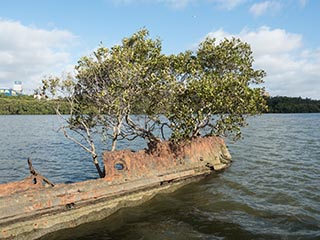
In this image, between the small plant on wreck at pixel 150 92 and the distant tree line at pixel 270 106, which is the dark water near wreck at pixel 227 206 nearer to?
the small plant on wreck at pixel 150 92

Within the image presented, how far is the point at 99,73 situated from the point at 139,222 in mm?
8183

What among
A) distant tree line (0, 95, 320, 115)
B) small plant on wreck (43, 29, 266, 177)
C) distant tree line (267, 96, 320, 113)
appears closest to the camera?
small plant on wreck (43, 29, 266, 177)

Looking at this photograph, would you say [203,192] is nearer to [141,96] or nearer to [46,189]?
[141,96]

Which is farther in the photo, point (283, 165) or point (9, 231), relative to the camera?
point (283, 165)

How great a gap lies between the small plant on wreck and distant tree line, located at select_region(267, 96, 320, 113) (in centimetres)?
14314

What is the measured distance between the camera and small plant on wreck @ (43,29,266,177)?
51.3 feet

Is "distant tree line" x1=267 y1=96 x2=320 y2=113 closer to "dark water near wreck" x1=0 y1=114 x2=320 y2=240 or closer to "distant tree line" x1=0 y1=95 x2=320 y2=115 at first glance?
"distant tree line" x1=0 y1=95 x2=320 y2=115

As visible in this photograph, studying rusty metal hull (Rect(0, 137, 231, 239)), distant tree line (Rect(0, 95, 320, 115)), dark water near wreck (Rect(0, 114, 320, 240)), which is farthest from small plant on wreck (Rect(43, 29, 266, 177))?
distant tree line (Rect(0, 95, 320, 115))

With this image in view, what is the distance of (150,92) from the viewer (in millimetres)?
16406

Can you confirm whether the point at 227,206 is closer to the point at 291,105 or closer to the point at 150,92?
the point at 150,92

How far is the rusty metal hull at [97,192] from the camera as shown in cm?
1066

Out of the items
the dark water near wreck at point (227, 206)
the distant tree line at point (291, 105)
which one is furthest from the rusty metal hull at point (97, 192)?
the distant tree line at point (291, 105)

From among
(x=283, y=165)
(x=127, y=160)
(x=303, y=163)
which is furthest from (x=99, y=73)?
(x=303, y=163)

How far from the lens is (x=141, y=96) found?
16859 millimetres
